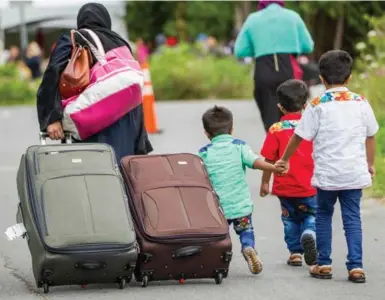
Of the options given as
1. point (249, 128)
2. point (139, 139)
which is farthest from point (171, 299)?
point (249, 128)

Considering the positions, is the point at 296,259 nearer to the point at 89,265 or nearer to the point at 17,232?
the point at 89,265

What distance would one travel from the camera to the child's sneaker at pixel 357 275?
761 cm

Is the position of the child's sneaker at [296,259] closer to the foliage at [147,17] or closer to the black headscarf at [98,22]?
the black headscarf at [98,22]

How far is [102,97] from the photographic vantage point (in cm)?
810

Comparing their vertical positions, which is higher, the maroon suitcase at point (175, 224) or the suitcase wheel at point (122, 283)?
the maroon suitcase at point (175, 224)

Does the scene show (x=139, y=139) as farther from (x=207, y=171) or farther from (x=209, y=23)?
(x=209, y=23)

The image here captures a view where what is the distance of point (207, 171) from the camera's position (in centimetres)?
791

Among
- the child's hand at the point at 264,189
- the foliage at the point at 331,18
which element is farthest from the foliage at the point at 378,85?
the foliage at the point at 331,18

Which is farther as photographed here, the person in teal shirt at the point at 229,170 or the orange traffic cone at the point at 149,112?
the orange traffic cone at the point at 149,112

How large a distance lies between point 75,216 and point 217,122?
120 centimetres

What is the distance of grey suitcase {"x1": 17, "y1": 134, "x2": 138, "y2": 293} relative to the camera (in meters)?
7.08

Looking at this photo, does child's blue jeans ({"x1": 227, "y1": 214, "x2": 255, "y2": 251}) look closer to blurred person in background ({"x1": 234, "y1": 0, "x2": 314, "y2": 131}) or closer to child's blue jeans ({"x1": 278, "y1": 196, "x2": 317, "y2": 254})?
child's blue jeans ({"x1": 278, "y1": 196, "x2": 317, "y2": 254})

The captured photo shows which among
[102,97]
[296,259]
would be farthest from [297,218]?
[102,97]

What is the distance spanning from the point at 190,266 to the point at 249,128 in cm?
1205
